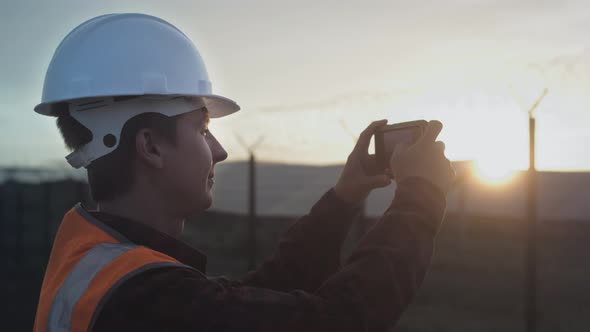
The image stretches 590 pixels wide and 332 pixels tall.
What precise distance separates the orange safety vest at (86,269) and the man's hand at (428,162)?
23.5 inches

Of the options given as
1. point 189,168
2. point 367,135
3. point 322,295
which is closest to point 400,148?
point 367,135

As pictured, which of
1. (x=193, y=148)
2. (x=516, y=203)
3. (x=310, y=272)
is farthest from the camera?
(x=516, y=203)

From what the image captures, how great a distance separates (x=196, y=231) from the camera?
22844mm

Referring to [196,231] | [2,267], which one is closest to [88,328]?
[2,267]

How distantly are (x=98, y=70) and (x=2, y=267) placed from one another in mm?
12352

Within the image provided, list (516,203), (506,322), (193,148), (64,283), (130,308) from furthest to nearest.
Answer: (516,203) → (506,322) → (193,148) → (64,283) → (130,308)

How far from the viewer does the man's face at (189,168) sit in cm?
175

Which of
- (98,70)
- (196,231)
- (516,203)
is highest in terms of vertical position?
(98,70)

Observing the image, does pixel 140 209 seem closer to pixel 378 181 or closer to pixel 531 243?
pixel 378 181

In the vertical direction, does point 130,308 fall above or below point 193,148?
below

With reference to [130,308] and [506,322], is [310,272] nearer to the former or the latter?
[130,308]

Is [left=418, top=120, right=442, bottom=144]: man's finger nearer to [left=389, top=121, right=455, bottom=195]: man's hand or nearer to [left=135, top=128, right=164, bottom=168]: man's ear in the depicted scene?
[left=389, top=121, right=455, bottom=195]: man's hand

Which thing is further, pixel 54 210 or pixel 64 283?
pixel 54 210

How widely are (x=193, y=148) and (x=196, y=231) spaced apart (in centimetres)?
2145
